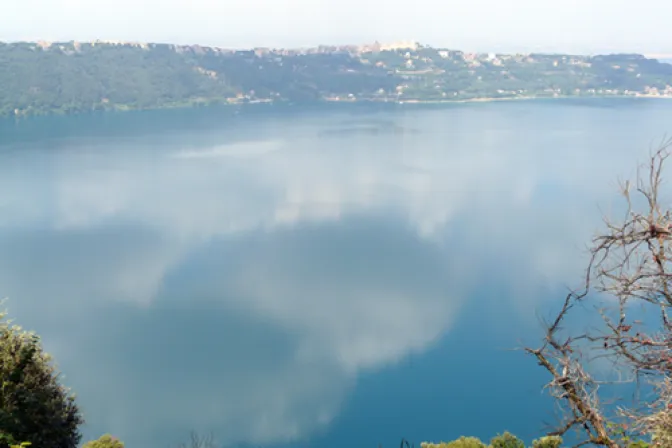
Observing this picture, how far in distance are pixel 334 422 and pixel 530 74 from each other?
67.6 metres

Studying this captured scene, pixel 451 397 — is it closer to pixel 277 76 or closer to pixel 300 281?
pixel 300 281

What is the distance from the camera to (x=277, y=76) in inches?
2594

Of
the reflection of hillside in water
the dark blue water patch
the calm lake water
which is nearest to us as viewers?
the dark blue water patch

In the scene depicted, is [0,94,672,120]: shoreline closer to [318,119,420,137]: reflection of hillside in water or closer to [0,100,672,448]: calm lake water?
[318,119,420,137]: reflection of hillside in water

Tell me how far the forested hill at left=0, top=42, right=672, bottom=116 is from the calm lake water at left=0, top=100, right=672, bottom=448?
91.8 ft

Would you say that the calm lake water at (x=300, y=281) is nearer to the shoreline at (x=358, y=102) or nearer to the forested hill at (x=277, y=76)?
the shoreline at (x=358, y=102)

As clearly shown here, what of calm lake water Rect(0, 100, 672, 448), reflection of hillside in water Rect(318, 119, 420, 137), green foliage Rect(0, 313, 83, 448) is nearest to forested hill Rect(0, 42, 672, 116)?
reflection of hillside in water Rect(318, 119, 420, 137)

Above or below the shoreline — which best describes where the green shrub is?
below

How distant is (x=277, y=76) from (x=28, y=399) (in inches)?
2546

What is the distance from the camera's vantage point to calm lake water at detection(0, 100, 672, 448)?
8047 millimetres

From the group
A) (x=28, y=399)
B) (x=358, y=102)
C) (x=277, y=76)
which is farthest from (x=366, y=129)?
(x=28, y=399)

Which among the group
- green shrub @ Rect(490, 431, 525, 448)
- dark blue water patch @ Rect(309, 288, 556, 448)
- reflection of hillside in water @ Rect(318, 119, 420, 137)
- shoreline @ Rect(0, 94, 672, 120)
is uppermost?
shoreline @ Rect(0, 94, 672, 120)

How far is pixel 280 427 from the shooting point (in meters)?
7.54

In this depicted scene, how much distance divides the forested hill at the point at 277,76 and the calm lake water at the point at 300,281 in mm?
27994
